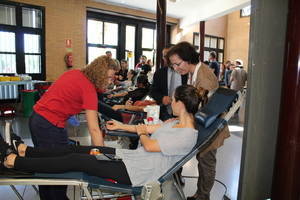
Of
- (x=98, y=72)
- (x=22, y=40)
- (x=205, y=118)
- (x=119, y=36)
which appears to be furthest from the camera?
(x=119, y=36)

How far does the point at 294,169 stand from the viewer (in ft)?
5.24

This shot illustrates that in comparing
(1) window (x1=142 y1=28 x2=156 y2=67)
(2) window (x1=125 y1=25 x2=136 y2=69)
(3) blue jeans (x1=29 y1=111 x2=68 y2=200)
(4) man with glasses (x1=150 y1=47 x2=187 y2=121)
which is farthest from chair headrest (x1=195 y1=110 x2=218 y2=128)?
(1) window (x1=142 y1=28 x2=156 y2=67)

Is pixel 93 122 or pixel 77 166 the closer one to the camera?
pixel 77 166

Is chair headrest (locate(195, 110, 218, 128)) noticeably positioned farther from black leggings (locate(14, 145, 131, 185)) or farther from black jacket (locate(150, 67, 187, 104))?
black jacket (locate(150, 67, 187, 104))

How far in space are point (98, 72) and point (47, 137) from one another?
572 millimetres

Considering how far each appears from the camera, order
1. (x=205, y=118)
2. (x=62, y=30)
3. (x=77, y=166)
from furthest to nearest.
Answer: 1. (x=62, y=30)
2. (x=205, y=118)
3. (x=77, y=166)

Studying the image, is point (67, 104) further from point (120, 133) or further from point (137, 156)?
point (137, 156)

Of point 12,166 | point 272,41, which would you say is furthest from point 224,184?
point 12,166

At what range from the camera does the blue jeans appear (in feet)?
5.73

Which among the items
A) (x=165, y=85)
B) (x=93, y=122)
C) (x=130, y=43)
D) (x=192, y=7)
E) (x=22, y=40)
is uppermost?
(x=192, y=7)

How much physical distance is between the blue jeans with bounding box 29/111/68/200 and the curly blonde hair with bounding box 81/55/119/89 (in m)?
0.42

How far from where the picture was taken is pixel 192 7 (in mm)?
9336

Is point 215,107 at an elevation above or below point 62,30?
below

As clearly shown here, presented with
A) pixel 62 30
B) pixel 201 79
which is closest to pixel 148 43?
pixel 62 30
